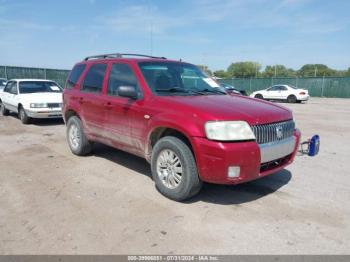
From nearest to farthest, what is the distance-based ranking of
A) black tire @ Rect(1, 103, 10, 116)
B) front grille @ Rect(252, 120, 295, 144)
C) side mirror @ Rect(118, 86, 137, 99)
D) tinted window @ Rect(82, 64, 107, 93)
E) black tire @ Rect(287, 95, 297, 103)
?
front grille @ Rect(252, 120, 295, 144)
side mirror @ Rect(118, 86, 137, 99)
tinted window @ Rect(82, 64, 107, 93)
black tire @ Rect(1, 103, 10, 116)
black tire @ Rect(287, 95, 297, 103)

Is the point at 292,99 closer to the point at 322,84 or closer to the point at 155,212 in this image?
the point at 322,84

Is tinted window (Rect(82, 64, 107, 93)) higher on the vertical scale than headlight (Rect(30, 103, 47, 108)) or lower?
higher

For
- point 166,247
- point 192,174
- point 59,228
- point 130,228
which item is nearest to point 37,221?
point 59,228

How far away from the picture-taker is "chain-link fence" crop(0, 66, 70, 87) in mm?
23938

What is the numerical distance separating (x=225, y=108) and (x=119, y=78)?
→ 2.00 meters

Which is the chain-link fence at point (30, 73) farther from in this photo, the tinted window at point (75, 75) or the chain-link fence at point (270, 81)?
the tinted window at point (75, 75)

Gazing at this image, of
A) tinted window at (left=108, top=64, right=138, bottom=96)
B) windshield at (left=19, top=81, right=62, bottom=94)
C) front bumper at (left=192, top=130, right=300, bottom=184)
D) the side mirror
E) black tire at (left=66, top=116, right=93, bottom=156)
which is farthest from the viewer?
windshield at (left=19, top=81, right=62, bottom=94)

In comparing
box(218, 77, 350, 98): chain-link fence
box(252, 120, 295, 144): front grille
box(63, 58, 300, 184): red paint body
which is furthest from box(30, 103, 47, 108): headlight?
box(218, 77, 350, 98): chain-link fence

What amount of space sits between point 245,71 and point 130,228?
388 feet

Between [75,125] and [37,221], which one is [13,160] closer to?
[75,125]

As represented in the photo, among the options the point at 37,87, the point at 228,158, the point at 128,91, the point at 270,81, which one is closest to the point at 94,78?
the point at 128,91

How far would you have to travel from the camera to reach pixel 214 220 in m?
3.55

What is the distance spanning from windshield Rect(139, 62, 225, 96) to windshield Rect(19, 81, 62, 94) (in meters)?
7.58

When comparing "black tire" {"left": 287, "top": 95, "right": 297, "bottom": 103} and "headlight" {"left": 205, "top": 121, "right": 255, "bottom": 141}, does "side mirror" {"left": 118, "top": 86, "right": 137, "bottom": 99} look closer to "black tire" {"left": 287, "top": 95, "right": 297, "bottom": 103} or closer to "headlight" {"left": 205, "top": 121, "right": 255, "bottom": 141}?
"headlight" {"left": 205, "top": 121, "right": 255, "bottom": 141}
